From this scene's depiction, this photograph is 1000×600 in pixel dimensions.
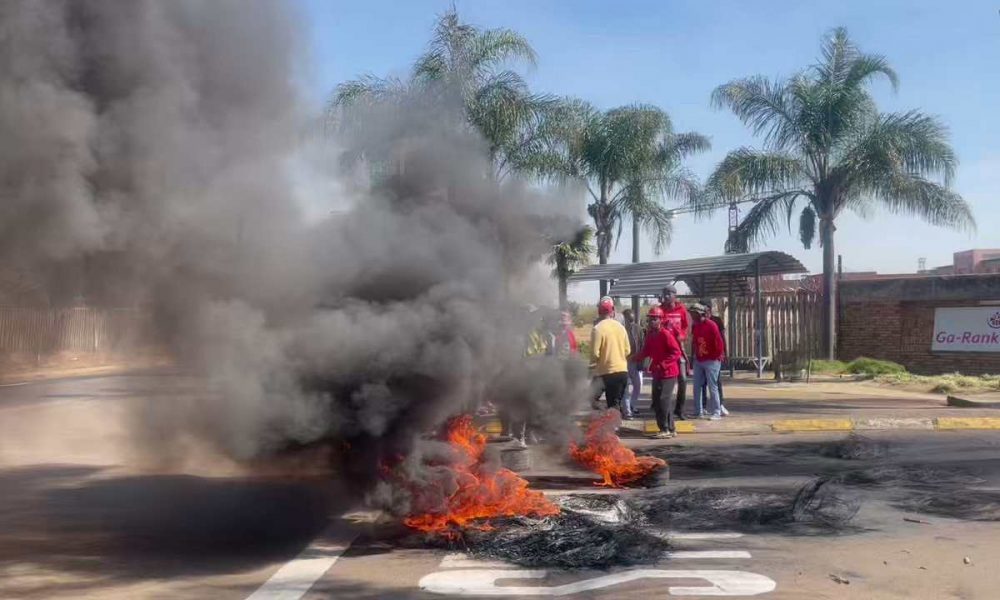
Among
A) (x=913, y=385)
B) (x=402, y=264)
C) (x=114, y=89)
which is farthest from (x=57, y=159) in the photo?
(x=913, y=385)

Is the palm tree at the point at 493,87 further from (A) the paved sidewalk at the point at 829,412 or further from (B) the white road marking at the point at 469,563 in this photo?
(B) the white road marking at the point at 469,563

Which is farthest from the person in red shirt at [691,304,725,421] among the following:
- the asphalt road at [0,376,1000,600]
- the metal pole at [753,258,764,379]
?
the metal pole at [753,258,764,379]

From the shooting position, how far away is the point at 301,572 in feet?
19.7

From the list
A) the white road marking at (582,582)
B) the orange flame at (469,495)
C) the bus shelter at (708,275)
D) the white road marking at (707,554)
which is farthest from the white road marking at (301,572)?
the bus shelter at (708,275)

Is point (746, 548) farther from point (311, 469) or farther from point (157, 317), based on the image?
point (157, 317)

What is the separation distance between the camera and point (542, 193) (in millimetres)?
8180

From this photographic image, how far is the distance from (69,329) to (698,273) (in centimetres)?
1219

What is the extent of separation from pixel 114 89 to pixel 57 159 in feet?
2.29

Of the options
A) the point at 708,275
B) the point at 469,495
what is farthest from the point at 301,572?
the point at 708,275

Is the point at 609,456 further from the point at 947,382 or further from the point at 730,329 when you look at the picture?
the point at 730,329

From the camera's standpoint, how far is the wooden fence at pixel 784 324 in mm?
24125

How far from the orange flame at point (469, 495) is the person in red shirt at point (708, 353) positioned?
592 centimetres

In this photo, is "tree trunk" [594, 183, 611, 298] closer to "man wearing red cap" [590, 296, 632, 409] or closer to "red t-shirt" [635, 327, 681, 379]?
"red t-shirt" [635, 327, 681, 379]

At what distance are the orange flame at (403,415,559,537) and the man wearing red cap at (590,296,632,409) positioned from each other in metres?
3.39
